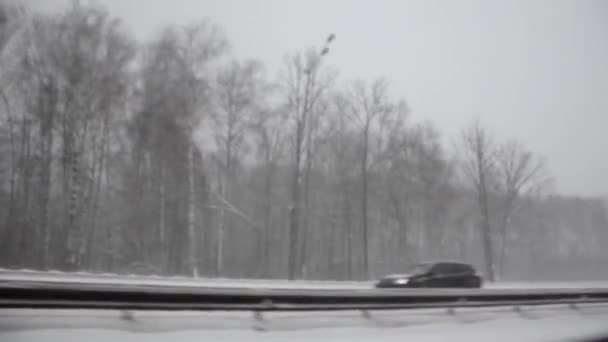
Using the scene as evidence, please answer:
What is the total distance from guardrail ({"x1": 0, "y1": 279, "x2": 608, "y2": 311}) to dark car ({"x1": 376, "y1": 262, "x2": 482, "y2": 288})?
16.1ft

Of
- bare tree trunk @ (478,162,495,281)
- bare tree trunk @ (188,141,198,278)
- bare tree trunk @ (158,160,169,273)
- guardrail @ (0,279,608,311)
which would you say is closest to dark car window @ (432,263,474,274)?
guardrail @ (0,279,608,311)

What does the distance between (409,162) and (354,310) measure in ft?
85.2

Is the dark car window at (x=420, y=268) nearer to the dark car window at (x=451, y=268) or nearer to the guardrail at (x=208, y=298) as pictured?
the dark car window at (x=451, y=268)

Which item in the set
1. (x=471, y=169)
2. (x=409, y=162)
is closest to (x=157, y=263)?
(x=409, y=162)

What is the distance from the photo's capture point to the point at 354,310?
690 cm

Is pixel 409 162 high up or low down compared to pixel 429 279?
up

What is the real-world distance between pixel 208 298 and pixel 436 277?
10.7 meters

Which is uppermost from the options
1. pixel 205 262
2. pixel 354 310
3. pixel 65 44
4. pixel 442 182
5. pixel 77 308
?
pixel 65 44

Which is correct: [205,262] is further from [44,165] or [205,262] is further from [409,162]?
[409,162]

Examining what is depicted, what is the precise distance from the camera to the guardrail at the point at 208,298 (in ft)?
16.3

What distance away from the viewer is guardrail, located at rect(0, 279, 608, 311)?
497cm

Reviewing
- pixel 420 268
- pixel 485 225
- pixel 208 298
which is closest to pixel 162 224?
pixel 420 268

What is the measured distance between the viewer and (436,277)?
13.9 metres

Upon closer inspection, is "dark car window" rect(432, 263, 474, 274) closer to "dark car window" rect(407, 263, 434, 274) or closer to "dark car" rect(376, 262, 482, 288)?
"dark car" rect(376, 262, 482, 288)
